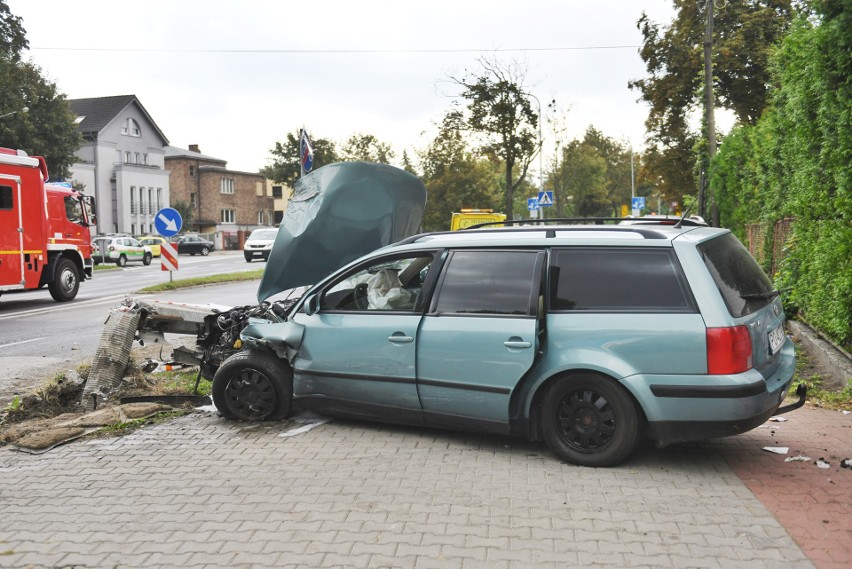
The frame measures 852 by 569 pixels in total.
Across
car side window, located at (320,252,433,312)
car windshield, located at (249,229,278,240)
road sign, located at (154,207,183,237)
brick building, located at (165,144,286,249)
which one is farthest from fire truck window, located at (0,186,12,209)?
brick building, located at (165,144,286,249)

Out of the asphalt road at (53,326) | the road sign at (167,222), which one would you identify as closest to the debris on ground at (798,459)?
the asphalt road at (53,326)

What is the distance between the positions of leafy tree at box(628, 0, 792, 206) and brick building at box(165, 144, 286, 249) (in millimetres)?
49471

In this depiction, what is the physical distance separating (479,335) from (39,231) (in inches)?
645

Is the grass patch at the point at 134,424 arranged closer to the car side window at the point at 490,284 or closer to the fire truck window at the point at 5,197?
the car side window at the point at 490,284

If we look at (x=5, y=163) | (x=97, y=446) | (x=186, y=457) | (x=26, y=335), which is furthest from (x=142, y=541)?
(x=5, y=163)

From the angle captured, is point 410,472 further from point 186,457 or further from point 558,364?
point 186,457

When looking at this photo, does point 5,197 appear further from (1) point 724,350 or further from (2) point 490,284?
(1) point 724,350

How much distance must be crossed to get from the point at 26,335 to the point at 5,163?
6075 mm

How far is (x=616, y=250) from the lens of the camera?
5590mm

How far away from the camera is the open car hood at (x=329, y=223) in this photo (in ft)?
27.9

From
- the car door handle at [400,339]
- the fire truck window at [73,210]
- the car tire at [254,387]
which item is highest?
the fire truck window at [73,210]

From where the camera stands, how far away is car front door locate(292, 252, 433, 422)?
20.3 feet

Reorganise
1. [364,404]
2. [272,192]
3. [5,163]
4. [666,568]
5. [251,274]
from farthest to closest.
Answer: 1. [272,192]
2. [251,274]
3. [5,163]
4. [364,404]
5. [666,568]

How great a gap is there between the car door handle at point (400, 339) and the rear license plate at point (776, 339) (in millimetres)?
2447
